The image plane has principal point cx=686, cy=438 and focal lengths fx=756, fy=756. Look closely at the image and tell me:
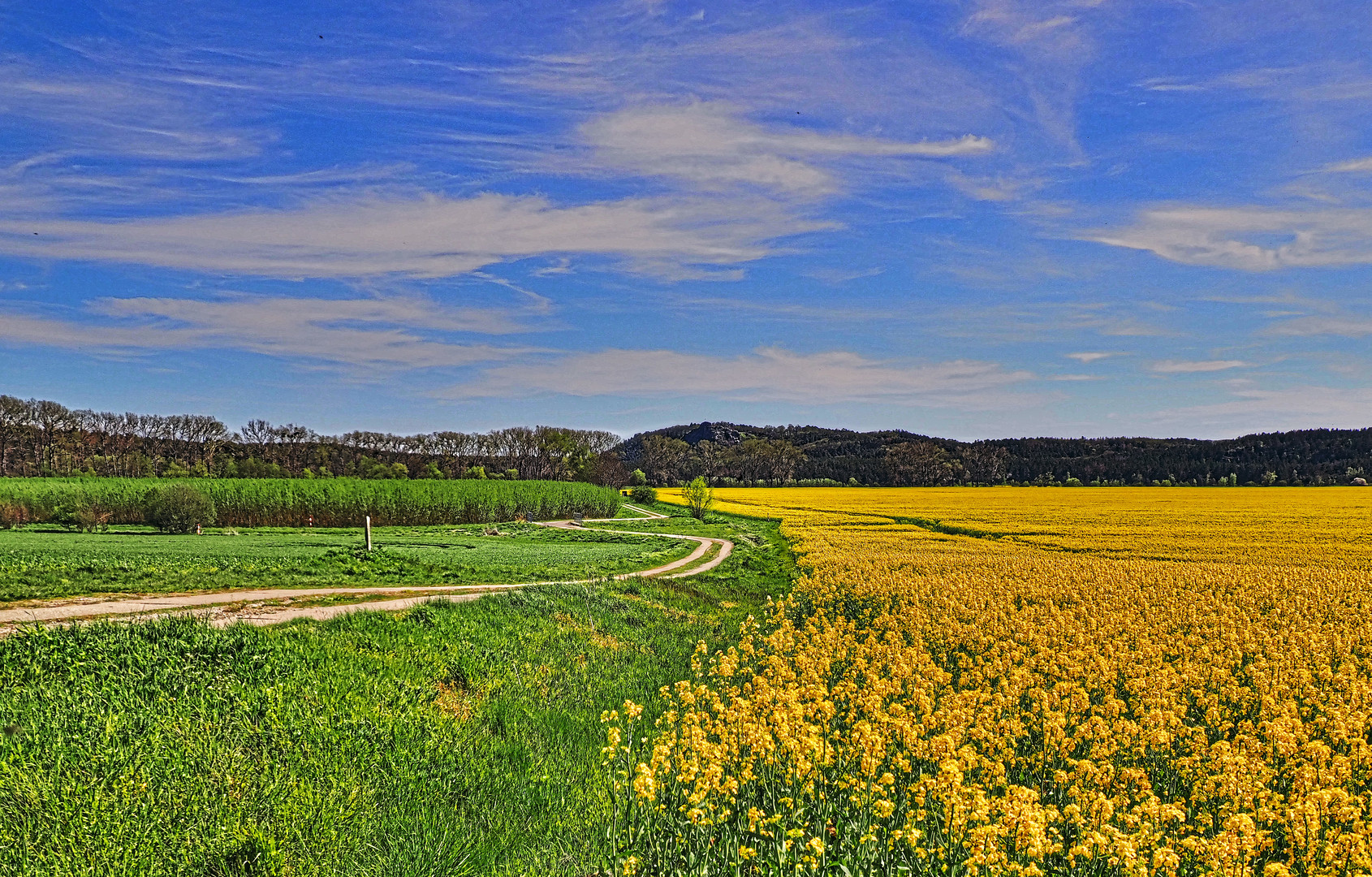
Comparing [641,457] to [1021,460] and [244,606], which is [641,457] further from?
[244,606]

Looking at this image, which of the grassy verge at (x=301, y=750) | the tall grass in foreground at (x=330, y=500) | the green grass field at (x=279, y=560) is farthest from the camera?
the tall grass in foreground at (x=330, y=500)

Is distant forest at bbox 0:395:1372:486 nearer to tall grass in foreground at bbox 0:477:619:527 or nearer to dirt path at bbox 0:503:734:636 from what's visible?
tall grass in foreground at bbox 0:477:619:527

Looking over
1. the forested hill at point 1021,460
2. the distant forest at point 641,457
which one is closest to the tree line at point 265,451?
the distant forest at point 641,457

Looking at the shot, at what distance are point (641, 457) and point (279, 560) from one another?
11966 centimetres

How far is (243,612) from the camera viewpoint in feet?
50.2

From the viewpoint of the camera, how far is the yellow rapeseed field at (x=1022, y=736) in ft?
17.1

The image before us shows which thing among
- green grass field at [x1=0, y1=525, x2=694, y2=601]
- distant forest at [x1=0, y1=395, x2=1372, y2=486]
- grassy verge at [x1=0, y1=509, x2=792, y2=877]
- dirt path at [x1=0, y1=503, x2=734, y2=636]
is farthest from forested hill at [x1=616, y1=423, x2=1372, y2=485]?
grassy verge at [x1=0, y1=509, x2=792, y2=877]

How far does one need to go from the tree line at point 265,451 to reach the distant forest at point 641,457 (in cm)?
17

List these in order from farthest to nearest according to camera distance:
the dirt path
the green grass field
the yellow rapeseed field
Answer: the green grass field < the dirt path < the yellow rapeseed field

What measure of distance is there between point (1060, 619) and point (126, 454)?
104 m

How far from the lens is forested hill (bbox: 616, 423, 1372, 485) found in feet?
320

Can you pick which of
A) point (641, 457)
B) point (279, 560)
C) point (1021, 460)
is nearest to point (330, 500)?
point (279, 560)

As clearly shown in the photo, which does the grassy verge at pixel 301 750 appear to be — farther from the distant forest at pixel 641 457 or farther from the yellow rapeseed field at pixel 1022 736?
the distant forest at pixel 641 457

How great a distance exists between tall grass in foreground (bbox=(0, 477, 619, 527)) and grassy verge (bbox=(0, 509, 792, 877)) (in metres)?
50.9
